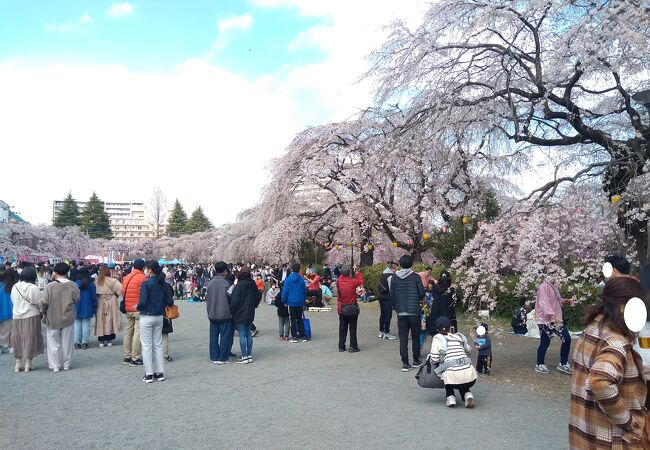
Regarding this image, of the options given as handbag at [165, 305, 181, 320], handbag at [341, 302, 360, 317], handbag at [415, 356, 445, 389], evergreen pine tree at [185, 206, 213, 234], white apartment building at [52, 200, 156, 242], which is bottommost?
handbag at [415, 356, 445, 389]

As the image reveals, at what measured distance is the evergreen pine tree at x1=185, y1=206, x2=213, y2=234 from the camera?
276ft

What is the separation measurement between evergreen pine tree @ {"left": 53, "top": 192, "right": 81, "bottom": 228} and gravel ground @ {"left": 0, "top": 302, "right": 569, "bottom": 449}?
236 feet

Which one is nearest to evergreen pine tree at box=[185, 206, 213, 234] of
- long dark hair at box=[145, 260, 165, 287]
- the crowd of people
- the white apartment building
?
the white apartment building

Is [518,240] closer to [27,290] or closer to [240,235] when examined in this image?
[27,290]

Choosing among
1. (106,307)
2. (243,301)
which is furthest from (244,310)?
(106,307)

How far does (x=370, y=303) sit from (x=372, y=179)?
455 inches

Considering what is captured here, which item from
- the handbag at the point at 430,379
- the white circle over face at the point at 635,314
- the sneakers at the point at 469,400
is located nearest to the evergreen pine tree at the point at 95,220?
the handbag at the point at 430,379

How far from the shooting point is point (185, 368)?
8.58 meters

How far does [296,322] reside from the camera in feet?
38.4

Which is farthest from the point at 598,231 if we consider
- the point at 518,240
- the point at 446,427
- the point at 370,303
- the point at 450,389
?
the point at 370,303

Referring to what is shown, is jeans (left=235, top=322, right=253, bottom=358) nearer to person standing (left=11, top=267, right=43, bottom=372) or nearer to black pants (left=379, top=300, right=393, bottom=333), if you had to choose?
person standing (left=11, top=267, right=43, bottom=372)

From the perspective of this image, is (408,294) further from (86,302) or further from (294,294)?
(86,302)

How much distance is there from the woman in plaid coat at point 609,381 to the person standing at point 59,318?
25.5 ft

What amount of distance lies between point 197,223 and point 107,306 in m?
75.5
